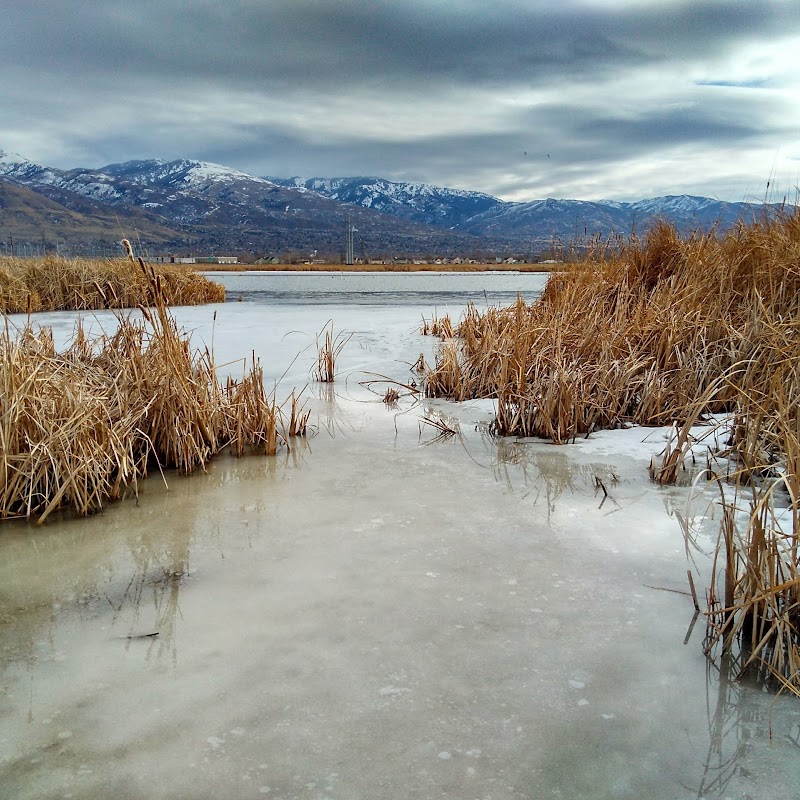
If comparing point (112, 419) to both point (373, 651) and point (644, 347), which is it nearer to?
point (373, 651)

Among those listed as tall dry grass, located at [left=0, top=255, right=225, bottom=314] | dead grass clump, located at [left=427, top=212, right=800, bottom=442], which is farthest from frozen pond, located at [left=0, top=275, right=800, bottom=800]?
tall dry grass, located at [left=0, top=255, right=225, bottom=314]

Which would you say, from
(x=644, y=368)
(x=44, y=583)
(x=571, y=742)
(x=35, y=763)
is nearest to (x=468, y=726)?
(x=571, y=742)

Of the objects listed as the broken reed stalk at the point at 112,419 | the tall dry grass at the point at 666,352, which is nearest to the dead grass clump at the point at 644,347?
the tall dry grass at the point at 666,352

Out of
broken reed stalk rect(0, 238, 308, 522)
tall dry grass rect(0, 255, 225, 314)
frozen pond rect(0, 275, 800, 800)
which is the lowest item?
frozen pond rect(0, 275, 800, 800)

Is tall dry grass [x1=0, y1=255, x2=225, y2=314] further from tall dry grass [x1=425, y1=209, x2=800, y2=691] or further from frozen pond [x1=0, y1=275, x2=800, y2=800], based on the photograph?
frozen pond [x1=0, y1=275, x2=800, y2=800]

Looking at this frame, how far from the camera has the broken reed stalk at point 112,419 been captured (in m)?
3.01

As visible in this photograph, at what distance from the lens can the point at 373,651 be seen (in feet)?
6.18

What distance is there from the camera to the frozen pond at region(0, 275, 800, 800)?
1437 millimetres

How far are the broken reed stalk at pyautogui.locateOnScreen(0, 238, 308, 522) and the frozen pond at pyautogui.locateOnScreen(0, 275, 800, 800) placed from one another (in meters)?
0.20

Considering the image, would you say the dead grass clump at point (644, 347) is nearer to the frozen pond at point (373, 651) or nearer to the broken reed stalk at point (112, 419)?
the frozen pond at point (373, 651)

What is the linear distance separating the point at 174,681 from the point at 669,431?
3.44 metres

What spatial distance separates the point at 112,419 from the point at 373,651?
2.32m

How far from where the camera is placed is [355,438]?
430cm

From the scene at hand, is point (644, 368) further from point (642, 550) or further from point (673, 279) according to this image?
point (642, 550)
